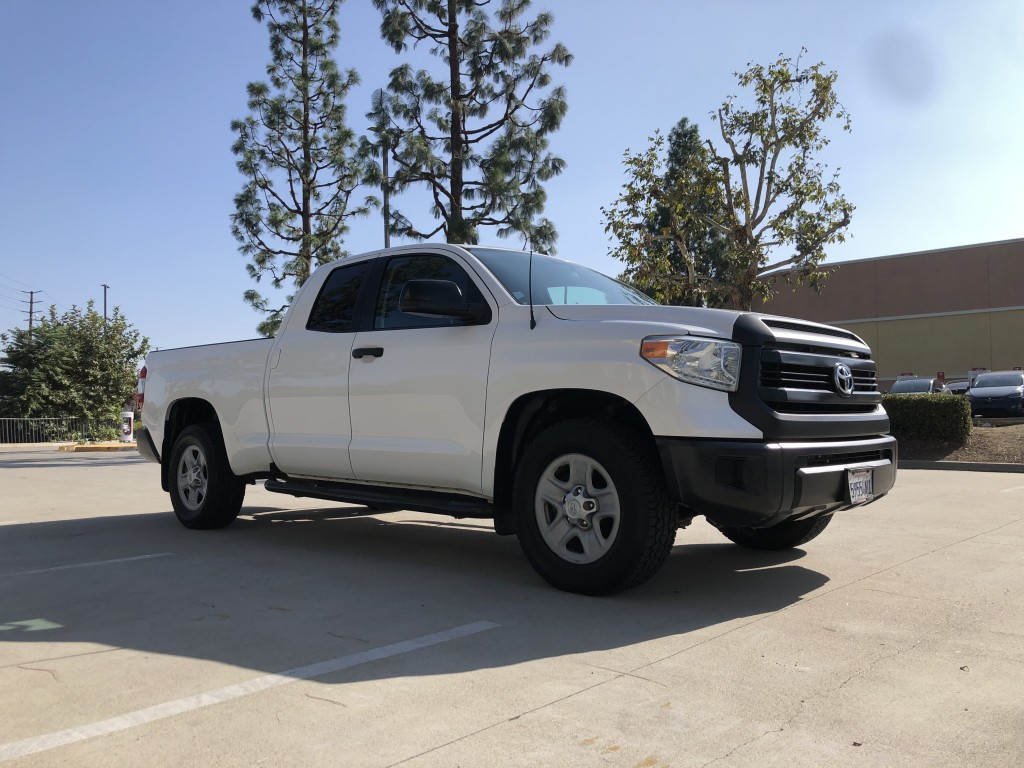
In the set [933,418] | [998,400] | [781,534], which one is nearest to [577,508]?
[781,534]

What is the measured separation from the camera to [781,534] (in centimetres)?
593

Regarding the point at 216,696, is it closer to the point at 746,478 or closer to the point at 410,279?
the point at 746,478

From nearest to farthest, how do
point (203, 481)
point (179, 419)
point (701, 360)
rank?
point (701, 360) → point (203, 481) → point (179, 419)

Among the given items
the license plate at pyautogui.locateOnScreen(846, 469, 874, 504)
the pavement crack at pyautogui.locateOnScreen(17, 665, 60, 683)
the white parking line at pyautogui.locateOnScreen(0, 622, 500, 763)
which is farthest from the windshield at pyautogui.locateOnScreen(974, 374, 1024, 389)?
the pavement crack at pyautogui.locateOnScreen(17, 665, 60, 683)

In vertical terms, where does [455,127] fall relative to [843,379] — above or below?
above

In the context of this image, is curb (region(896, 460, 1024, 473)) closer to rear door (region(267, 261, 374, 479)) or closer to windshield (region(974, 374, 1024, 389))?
windshield (region(974, 374, 1024, 389))

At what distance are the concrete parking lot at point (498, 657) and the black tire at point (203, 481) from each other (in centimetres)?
53

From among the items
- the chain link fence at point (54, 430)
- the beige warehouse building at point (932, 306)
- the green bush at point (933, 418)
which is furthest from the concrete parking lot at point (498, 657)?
the beige warehouse building at point (932, 306)

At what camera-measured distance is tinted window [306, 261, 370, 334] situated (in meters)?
6.16

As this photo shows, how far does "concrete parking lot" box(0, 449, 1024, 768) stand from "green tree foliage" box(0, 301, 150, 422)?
33.4 metres

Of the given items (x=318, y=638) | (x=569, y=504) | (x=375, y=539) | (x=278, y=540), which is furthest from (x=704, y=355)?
(x=278, y=540)

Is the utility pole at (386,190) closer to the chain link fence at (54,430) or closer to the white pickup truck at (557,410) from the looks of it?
the white pickup truck at (557,410)

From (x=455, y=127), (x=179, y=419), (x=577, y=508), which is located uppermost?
(x=455, y=127)

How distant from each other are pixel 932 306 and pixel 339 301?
43.6m
